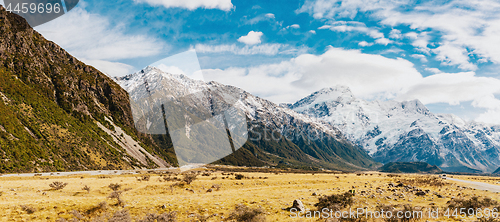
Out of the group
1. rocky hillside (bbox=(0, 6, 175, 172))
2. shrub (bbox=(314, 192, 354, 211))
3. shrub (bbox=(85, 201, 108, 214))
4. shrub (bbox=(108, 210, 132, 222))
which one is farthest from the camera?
rocky hillside (bbox=(0, 6, 175, 172))

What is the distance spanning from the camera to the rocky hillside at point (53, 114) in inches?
Answer: 3324

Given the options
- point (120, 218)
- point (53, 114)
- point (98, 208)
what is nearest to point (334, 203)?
point (120, 218)

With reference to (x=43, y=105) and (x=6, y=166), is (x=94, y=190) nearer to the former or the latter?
(x=6, y=166)

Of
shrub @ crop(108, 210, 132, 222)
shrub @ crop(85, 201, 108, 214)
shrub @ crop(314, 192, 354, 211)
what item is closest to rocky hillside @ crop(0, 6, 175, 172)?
shrub @ crop(85, 201, 108, 214)

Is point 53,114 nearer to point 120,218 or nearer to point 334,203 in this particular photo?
point 120,218

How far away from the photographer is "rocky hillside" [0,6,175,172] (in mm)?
84438

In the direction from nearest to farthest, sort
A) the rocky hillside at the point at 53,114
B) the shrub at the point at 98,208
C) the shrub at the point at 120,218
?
1. the shrub at the point at 120,218
2. the shrub at the point at 98,208
3. the rocky hillside at the point at 53,114

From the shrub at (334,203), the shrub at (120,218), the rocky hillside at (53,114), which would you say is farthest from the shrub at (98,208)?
the rocky hillside at (53,114)

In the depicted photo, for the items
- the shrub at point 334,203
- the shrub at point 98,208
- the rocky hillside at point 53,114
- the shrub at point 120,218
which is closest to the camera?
the shrub at point 120,218

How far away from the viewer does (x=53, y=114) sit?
11825 cm

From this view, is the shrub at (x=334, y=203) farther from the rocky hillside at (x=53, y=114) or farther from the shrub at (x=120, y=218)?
the rocky hillside at (x=53, y=114)

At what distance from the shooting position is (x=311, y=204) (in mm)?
23375

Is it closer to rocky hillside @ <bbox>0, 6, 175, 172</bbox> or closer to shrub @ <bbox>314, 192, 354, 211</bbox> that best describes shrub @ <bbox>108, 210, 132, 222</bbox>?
shrub @ <bbox>314, 192, 354, 211</bbox>

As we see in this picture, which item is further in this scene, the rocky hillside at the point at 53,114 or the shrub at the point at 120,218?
the rocky hillside at the point at 53,114
